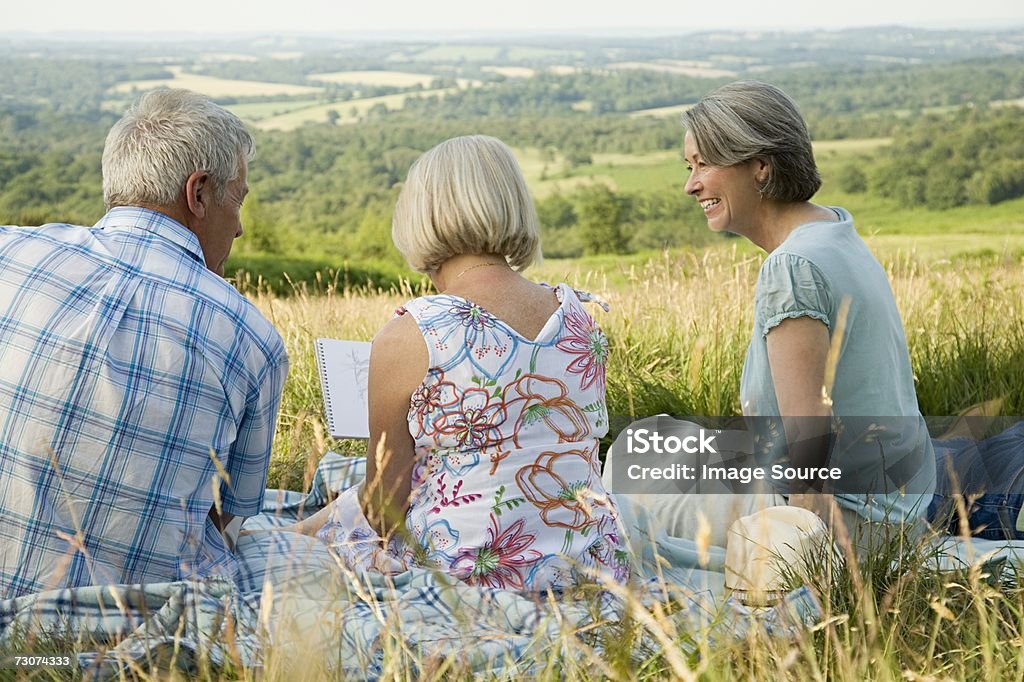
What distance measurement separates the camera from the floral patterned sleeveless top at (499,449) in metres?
2.33

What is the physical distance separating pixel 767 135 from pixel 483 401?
1.27 metres

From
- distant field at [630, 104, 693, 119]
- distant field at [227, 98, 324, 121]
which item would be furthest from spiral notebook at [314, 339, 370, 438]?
distant field at [630, 104, 693, 119]

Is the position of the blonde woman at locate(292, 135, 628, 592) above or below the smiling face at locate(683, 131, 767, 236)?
below

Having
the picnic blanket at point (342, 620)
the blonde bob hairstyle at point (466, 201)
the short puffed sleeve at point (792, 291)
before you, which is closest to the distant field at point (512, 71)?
the short puffed sleeve at point (792, 291)

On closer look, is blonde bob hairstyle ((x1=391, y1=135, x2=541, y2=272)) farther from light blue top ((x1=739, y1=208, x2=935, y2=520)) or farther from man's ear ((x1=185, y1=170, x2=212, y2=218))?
light blue top ((x1=739, y1=208, x2=935, y2=520))

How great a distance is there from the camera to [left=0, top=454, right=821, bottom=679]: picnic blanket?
5.45 feet

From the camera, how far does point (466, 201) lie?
7.95ft

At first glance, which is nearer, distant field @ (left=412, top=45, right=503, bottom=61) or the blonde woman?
the blonde woman

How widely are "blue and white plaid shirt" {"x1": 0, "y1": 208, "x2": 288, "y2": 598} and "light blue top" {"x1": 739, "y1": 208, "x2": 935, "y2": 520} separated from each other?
1.38 meters

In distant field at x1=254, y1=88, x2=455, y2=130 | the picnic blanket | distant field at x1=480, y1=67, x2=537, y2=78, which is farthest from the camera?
distant field at x1=480, y1=67, x2=537, y2=78

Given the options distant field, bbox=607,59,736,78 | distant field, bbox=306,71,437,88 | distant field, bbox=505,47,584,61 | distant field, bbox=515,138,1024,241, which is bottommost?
distant field, bbox=515,138,1024,241

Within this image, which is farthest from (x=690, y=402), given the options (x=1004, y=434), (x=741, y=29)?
(x=741, y=29)

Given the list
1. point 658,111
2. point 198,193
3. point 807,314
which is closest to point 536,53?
point 658,111

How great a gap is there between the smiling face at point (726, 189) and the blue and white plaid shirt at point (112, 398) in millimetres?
1470
